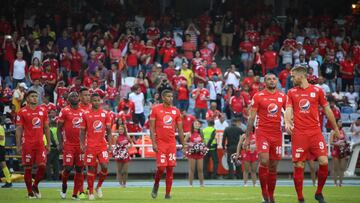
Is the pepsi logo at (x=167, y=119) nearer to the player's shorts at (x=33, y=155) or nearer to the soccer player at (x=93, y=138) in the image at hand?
the soccer player at (x=93, y=138)

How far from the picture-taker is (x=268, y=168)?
19.0m

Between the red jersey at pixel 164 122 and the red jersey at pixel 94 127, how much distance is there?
45.6 inches

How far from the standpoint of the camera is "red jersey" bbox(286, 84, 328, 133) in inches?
719

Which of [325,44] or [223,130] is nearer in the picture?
[223,130]

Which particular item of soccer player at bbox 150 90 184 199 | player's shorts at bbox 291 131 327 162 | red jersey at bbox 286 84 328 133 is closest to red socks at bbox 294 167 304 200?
player's shorts at bbox 291 131 327 162

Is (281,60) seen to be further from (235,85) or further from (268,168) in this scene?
(268,168)

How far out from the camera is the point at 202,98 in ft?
121

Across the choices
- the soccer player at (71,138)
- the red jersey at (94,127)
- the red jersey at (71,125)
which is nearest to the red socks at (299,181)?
the red jersey at (94,127)

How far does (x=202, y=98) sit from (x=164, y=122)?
595 inches

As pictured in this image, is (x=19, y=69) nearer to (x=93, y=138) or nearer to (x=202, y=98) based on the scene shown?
(x=202, y=98)

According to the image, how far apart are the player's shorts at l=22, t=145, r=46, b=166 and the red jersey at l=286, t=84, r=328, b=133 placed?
6.64m

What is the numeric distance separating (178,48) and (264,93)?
2300 cm

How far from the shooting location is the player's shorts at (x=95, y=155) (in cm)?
2145

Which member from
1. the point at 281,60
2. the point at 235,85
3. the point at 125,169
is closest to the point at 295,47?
the point at 281,60
